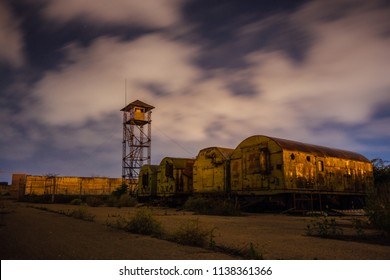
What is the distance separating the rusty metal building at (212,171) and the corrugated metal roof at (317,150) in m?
3.96

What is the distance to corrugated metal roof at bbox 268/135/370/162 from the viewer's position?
16.1 m

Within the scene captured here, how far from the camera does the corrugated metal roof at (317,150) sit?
16109mm

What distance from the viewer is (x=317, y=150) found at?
17703 millimetres

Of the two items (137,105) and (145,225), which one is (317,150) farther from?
(137,105)

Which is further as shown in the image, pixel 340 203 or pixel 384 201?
pixel 340 203

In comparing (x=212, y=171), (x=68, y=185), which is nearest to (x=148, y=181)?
(x=212, y=171)

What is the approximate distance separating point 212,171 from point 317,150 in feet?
20.6

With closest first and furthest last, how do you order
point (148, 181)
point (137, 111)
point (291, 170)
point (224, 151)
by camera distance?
1. point (291, 170)
2. point (224, 151)
3. point (148, 181)
4. point (137, 111)

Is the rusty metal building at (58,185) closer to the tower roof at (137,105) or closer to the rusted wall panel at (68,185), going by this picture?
the rusted wall panel at (68,185)

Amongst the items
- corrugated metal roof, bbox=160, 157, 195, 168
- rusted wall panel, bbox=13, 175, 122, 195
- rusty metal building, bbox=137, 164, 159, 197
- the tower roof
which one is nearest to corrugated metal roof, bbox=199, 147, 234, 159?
corrugated metal roof, bbox=160, 157, 195, 168
